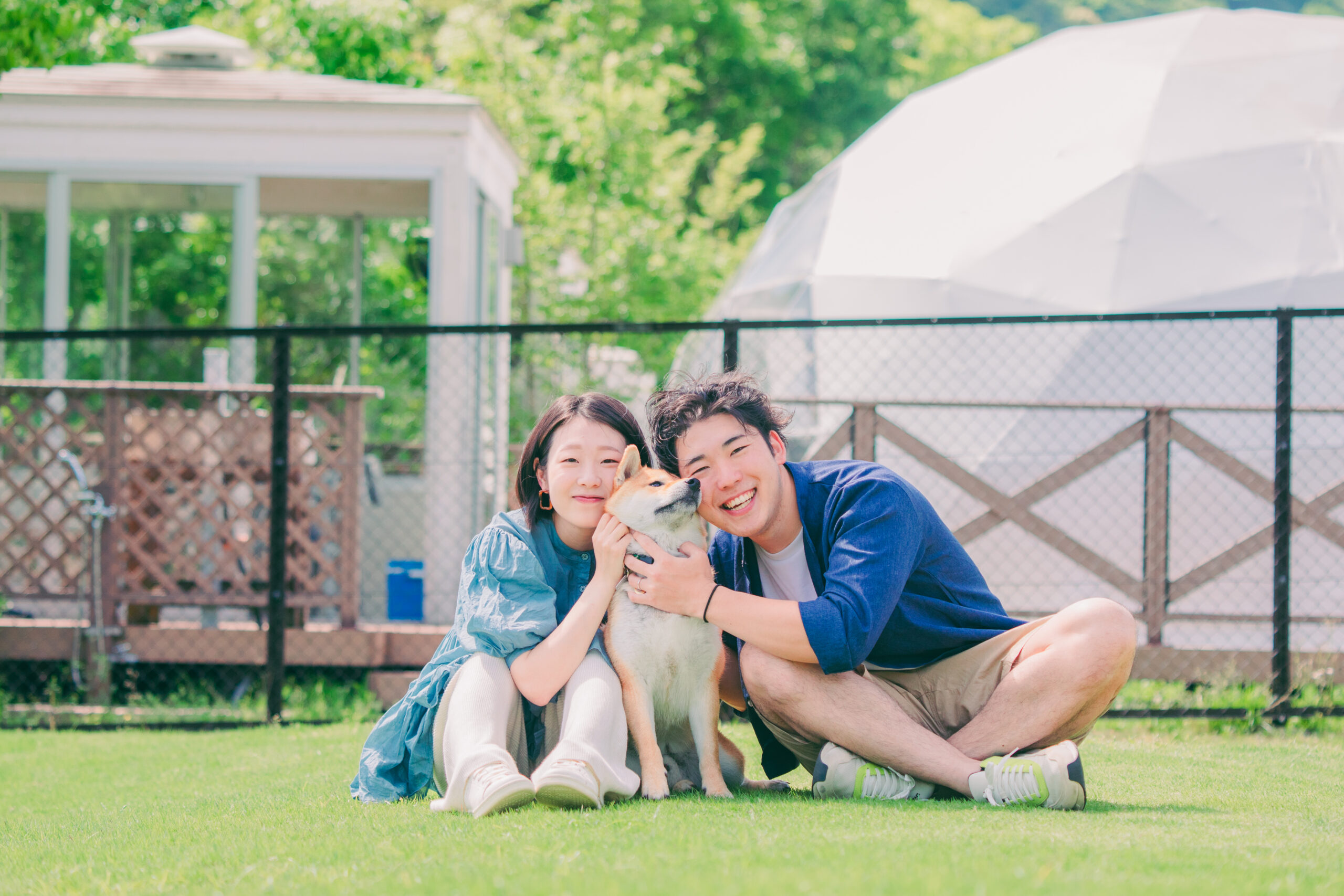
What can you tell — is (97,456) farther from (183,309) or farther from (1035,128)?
(1035,128)

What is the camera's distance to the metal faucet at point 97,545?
5.69 metres

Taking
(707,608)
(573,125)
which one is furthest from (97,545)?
(573,125)

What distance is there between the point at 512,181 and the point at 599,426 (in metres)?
6.44

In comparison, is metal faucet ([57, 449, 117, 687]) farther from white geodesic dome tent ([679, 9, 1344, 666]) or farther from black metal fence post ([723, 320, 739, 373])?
white geodesic dome tent ([679, 9, 1344, 666])

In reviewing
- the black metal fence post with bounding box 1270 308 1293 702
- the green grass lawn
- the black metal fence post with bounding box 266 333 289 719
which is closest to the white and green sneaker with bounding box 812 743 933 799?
the green grass lawn

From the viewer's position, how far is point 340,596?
19.2ft

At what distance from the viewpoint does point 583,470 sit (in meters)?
3.02

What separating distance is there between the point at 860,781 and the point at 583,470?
44.5 inches

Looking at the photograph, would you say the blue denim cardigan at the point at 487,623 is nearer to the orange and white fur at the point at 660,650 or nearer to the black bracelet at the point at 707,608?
the orange and white fur at the point at 660,650

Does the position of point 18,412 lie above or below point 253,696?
above

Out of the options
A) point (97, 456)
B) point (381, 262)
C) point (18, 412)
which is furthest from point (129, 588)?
point (381, 262)

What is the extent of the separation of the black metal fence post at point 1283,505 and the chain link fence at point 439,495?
0.5 inches

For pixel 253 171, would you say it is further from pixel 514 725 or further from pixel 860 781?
pixel 860 781

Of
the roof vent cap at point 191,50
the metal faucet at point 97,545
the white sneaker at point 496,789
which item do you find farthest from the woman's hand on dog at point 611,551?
the roof vent cap at point 191,50
